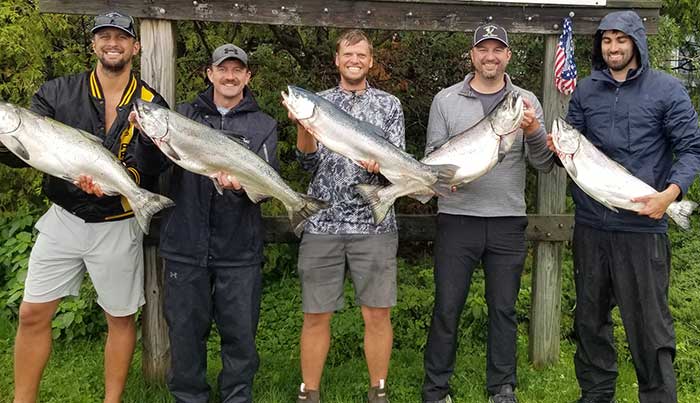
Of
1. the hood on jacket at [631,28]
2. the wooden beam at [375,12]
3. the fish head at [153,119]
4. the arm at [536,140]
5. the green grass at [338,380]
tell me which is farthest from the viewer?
the green grass at [338,380]

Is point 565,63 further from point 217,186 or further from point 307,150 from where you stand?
point 217,186

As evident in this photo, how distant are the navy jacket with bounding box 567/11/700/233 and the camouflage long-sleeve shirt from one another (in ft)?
4.55

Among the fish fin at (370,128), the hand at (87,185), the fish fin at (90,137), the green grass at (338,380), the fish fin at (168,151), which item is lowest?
the green grass at (338,380)

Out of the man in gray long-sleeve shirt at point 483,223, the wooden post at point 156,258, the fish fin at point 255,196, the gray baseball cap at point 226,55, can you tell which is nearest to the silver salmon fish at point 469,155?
the man in gray long-sleeve shirt at point 483,223

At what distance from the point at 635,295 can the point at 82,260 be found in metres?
3.67

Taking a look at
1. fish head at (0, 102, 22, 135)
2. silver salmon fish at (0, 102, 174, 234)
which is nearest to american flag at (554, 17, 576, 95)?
silver salmon fish at (0, 102, 174, 234)

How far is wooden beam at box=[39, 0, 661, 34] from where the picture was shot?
463 cm

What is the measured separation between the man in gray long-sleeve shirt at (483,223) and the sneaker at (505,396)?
2 cm

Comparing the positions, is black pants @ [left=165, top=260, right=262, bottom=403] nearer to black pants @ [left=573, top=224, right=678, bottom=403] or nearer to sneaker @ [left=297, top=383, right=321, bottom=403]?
sneaker @ [left=297, top=383, right=321, bottom=403]

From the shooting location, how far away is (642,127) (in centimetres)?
420

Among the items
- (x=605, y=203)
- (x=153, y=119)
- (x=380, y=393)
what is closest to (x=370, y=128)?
(x=153, y=119)

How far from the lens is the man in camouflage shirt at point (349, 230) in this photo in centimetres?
440

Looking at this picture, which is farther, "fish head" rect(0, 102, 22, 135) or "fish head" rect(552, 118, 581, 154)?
"fish head" rect(552, 118, 581, 154)

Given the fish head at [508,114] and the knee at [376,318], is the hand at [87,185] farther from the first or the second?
the fish head at [508,114]
